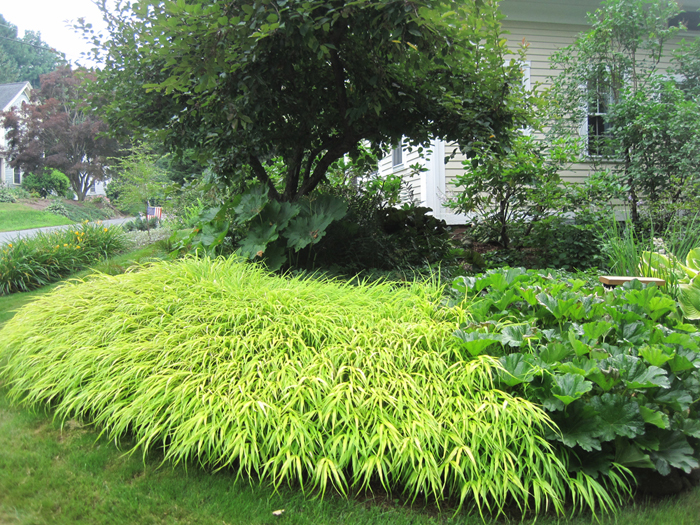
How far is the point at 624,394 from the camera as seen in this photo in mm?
2105

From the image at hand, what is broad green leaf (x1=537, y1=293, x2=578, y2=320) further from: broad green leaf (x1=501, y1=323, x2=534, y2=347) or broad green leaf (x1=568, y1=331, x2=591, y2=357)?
broad green leaf (x1=568, y1=331, x2=591, y2=357)

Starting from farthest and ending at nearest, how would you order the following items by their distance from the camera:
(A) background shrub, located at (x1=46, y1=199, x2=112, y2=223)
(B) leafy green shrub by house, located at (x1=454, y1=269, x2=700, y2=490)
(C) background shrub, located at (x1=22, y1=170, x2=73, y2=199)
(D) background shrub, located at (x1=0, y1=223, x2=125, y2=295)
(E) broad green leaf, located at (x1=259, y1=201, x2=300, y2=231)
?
(C) background shrub, located at (x1=22, y1=170, x2=73, y2=199) → (A) background shrub, located at (x1=46, y1=199, x2=112, y2=223) → (D) background shrub, located at (x1=0, y1=223, x2=125, y2=295) → (E) broad green leaf, located at (x1=259, y1=201, x2=300, y2=231) → (B) leafy green shrub by house, located at (x1=454, y1=269, x2=700, y2=490)

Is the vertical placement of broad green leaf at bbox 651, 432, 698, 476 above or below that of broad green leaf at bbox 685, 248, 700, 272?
below

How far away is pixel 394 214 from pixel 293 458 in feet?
13.8

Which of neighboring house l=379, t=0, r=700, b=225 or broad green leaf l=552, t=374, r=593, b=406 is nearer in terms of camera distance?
broad green leaf l=552, t=374, r=593, b=406

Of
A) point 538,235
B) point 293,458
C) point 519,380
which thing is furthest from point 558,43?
point 293,458

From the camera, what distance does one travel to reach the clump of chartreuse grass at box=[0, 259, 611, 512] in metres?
1.94

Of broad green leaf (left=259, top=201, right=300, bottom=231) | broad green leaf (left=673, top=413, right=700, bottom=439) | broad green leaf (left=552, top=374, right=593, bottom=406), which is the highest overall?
broad green leaf (left=259, top=201, right=300, bottom=231)

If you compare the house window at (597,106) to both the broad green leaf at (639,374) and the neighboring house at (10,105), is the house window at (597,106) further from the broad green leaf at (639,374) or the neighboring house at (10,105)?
the neighboring house at (10,105)

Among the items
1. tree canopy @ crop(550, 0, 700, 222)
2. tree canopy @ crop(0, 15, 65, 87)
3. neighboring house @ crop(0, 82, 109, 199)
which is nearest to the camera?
tree canopy @ crop(550, 0, 700, 222)

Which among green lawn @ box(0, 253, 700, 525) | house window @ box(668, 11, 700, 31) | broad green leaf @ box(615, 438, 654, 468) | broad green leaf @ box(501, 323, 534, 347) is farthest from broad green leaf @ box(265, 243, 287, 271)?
house window @ box(668, 11, 700, 31)

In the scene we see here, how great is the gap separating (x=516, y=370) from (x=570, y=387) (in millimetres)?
263

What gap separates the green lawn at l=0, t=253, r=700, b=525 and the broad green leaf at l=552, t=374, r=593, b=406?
485mm

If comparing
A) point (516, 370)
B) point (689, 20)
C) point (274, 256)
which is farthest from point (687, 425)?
point (689, 20)
